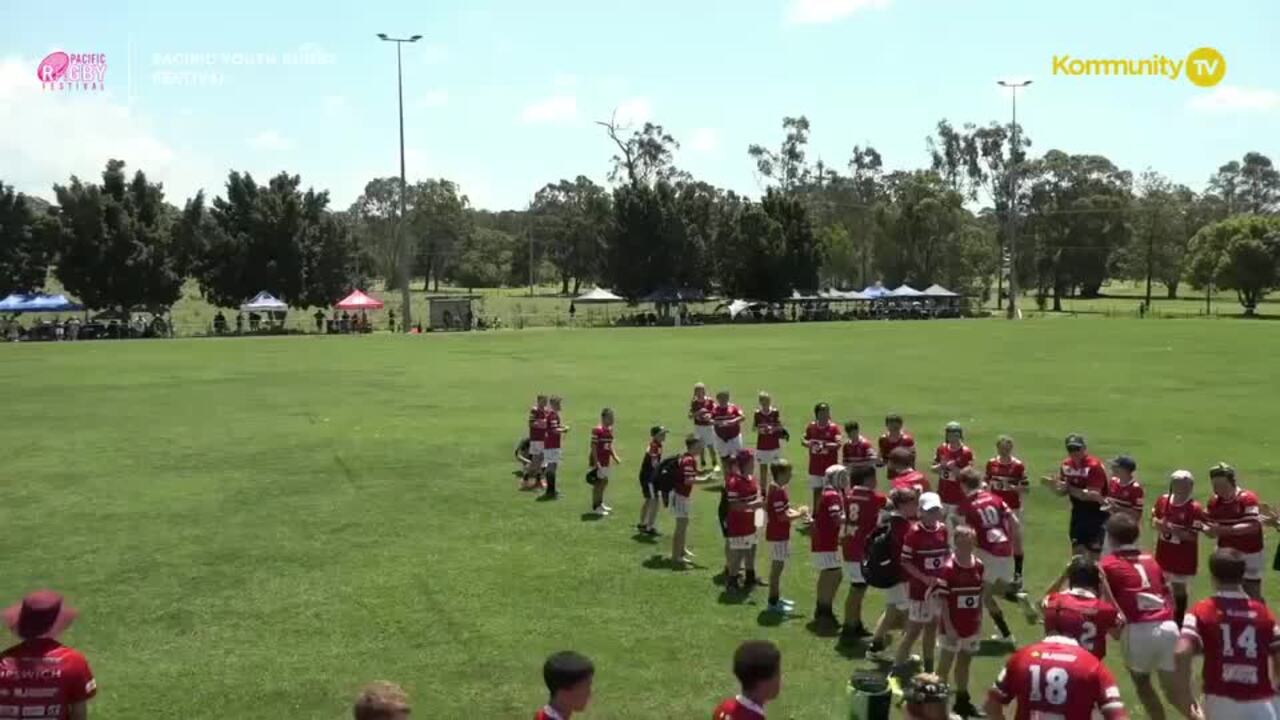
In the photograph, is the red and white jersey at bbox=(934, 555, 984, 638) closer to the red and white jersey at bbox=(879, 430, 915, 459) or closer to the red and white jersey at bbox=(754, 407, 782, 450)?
the red and white jersey at bbox=(879, 430, 915, 459)

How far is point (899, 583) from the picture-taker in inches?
392

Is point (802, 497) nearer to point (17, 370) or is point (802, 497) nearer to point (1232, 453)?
point (1232, 453)

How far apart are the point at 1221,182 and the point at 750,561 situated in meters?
180

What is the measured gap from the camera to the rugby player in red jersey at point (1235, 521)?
1030 cm

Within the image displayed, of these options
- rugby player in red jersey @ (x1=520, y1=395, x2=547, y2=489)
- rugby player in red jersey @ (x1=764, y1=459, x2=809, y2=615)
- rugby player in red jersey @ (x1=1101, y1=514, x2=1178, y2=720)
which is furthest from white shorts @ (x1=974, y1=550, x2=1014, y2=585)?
rugby player in red jersey @ (x1=520, y1=395, x2=547, y2=489)

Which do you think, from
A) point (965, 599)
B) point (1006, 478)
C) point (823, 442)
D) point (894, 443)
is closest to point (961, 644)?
point (965, 599)

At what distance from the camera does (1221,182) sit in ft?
537

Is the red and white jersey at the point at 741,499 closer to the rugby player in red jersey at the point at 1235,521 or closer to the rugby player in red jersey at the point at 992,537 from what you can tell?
the rugby player in red jersey at the point at 992,537

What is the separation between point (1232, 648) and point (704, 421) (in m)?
14.2

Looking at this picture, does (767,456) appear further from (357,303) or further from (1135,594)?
(357,303)

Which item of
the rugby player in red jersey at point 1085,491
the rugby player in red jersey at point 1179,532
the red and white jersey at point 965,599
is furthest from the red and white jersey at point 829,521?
the rugby player in red jersey at point 1179,532

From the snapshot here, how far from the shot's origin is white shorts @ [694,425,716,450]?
2087 cm

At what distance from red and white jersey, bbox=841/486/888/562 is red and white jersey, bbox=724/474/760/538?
1.50 m

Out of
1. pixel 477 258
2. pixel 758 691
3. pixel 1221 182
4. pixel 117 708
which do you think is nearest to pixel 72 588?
pixel 117 708
